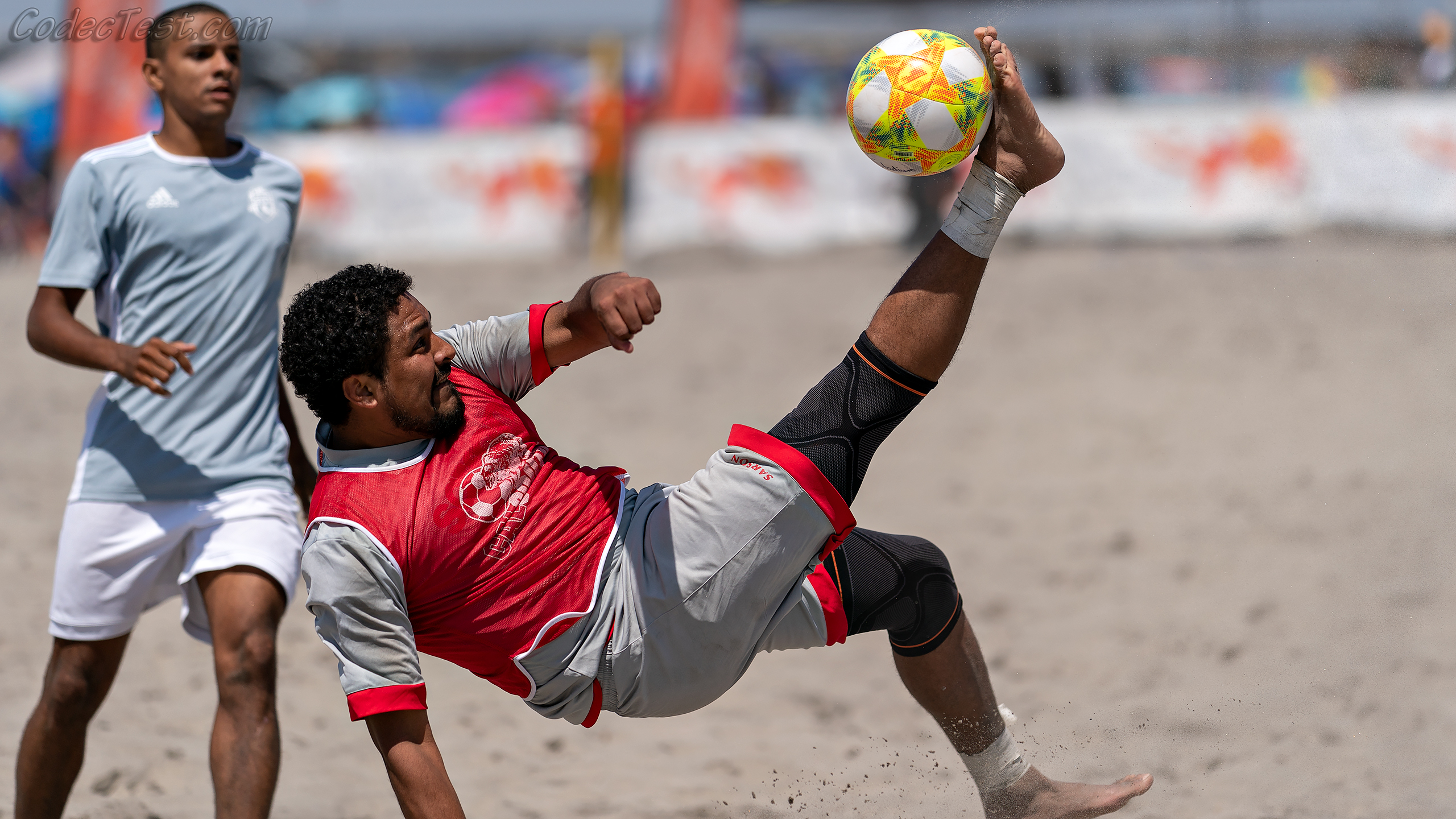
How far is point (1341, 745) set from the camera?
3.63m

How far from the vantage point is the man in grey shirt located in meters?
2.97

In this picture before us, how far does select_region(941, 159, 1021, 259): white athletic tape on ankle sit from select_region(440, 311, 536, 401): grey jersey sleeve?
873 millimetres

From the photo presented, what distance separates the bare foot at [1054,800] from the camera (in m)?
2.87

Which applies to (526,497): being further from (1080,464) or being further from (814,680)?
(1080,464)

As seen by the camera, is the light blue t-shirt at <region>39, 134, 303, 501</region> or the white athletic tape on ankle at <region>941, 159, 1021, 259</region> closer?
the white athletic tape on ankle at <region>941, 159, 1021, 259</region>

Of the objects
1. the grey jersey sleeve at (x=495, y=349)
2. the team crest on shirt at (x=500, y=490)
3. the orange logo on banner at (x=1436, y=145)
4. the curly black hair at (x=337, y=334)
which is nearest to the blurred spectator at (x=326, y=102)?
the orange logo on banner at (x=1436, y=145)

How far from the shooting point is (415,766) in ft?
7.23

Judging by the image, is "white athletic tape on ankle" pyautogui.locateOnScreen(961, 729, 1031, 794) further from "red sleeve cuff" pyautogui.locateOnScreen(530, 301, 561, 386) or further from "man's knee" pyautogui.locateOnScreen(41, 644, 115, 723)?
"man's knee" pyautogui.locateOnScreen(41, 644, 115, 723)

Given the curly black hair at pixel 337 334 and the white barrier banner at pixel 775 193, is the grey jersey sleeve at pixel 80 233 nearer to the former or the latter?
the curly black hair at pixel 337 334

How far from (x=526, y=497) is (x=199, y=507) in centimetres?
110

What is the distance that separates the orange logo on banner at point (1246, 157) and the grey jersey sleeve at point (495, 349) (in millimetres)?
10597

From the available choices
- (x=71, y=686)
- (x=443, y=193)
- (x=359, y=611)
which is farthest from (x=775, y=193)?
(x=359, y=611)

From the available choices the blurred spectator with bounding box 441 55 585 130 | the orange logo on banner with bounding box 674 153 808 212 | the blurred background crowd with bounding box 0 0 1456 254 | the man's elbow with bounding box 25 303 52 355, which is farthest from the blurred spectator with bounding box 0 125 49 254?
the man's elbow with bounding box 25 303 52 355

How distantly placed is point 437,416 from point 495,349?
0.25 meters
